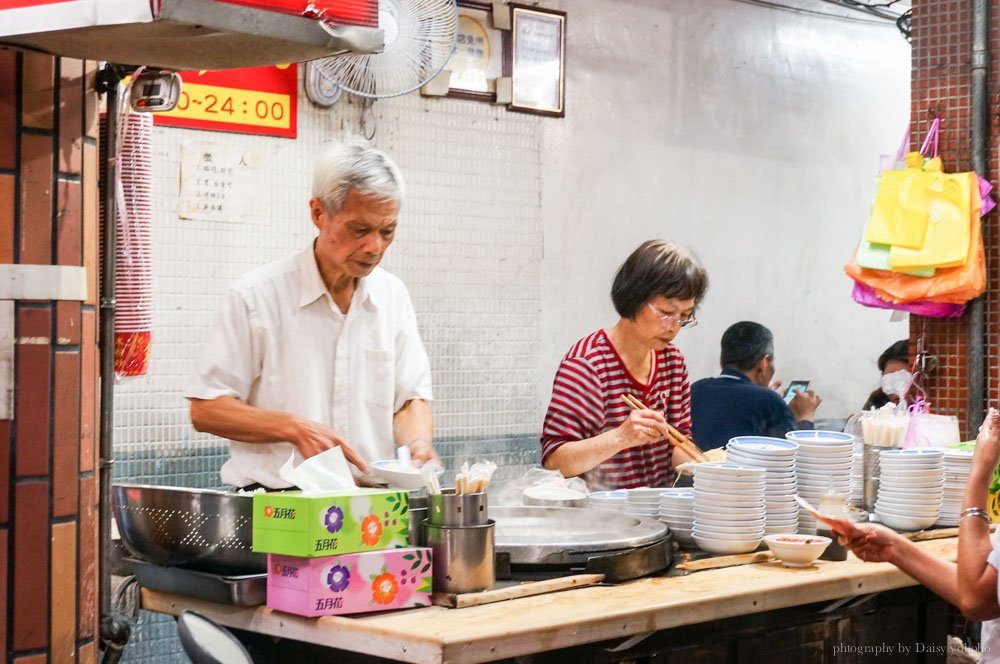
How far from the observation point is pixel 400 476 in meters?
3.00

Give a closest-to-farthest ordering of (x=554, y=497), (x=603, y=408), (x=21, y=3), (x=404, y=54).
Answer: (x=21, y=3) < (x=554, y=497) < (x=603, y=408) < (x=404, y=54)

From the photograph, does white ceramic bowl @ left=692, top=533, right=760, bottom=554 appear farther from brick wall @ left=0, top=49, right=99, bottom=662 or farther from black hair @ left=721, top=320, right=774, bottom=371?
black hair @ left=721, top=320, right=774, bottom=371

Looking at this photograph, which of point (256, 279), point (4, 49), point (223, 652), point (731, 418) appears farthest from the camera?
point (731, 418)

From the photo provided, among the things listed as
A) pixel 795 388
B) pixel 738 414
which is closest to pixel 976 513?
pixel 738 414

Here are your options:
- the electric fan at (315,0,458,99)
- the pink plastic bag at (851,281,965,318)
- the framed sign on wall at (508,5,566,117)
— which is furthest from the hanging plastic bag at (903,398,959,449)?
the framed sign on wall at (508,5,566,117)

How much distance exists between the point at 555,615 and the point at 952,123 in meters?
3.78

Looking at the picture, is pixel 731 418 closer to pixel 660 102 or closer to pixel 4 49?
pixel 660 102

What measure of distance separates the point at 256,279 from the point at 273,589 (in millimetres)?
1241

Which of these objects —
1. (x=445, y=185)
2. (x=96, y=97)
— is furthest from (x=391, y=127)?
(x=96, y=97)

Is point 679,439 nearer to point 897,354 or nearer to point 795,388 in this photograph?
point 897,354

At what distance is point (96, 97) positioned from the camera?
2758 millimetres

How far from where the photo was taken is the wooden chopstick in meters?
3.87

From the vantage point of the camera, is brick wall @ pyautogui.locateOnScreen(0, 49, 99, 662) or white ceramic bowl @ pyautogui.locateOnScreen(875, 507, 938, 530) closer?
brick wall @ pyautogui.locateOnScreen(0, 49, 99, 662)

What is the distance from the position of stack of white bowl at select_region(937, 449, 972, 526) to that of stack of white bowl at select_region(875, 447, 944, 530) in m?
0.15
